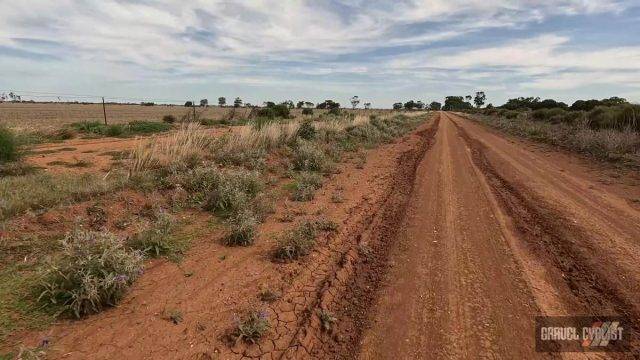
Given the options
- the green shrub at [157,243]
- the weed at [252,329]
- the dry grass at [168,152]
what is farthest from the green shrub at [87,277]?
the dry grass at [168,152]

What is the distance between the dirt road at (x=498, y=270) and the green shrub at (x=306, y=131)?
850 centimetres

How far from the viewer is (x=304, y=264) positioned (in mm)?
5191

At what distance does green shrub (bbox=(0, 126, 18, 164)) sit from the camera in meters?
9.94

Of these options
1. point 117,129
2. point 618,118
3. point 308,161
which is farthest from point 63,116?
point 618,118

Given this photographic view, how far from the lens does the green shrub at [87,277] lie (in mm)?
3890

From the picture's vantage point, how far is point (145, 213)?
22.0 feet

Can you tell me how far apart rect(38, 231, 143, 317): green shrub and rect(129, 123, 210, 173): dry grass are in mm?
4306

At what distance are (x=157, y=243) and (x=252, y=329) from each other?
2439 millimetres

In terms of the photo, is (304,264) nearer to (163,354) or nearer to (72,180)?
(163,354)

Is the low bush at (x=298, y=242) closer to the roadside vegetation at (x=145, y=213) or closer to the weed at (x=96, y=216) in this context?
the roadside vegetation at (x=145, y=213)

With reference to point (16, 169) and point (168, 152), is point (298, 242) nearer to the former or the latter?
point (168, 152)

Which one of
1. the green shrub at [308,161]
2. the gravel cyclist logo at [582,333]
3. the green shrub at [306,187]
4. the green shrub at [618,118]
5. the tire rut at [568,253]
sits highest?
the green shrub at [618,118]

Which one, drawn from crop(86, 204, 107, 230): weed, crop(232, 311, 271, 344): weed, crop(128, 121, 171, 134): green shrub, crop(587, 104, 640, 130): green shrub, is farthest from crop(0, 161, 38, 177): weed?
crop(587, 104, 640, 130): green shrub

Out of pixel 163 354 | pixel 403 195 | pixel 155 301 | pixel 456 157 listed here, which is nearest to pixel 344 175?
pixel 403 195
